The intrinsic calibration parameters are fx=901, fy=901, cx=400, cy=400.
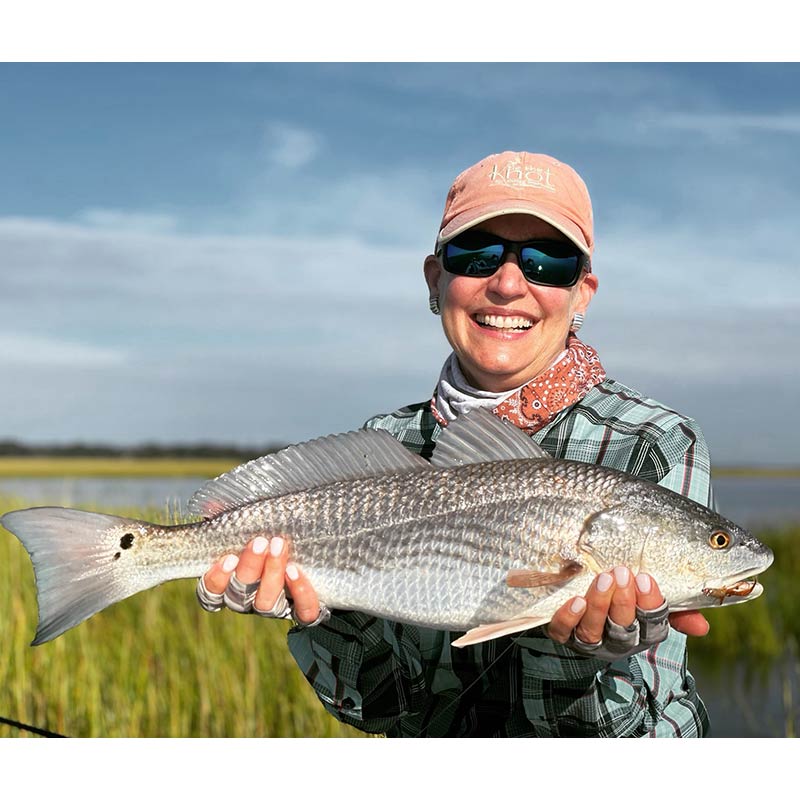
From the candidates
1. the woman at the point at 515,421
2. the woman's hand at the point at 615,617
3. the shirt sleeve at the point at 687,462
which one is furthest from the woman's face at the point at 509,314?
the woman's hand at the point at 615,617

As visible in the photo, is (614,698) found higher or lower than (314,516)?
lower

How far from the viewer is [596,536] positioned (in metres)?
2.65

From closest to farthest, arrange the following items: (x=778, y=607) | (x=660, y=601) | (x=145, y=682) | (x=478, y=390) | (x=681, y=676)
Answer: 1. (x=660, y=601)
2. (x=681, y=676)
3. (x=478, y=390)
4. (x=145, y=682)
5. (x=778, y=607)

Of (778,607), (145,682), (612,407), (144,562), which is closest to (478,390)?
(612,407)

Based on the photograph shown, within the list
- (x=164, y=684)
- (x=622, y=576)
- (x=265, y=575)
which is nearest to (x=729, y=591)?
(x=622, y=576)

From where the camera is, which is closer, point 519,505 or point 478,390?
point 519,505

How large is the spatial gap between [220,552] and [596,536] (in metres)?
1.16

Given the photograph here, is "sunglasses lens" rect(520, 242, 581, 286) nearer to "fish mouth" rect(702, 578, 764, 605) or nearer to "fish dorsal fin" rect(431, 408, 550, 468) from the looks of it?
"fish dorsal fin" rect(431, 408, 550, 468)

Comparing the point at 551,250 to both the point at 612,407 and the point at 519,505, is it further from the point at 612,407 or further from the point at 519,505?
the point at 519,505

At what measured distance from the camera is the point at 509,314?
10.5 ft

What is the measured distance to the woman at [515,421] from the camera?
3055 mm

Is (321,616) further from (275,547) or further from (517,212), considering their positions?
(517,212)

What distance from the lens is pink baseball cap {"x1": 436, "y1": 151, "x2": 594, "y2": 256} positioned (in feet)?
10.3

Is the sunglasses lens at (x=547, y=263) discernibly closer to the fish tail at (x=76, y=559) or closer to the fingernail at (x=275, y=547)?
the fingernail at (x=275, y=547)
